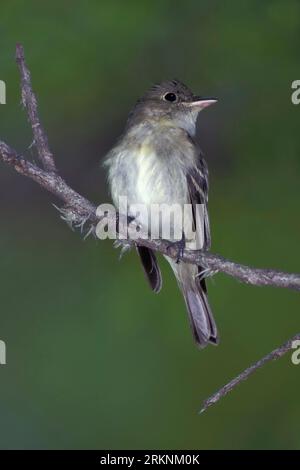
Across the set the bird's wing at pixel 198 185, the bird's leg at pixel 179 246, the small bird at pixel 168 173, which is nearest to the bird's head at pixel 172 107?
the small bird at pixel 168 173

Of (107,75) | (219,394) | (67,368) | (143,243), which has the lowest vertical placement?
(67,368)

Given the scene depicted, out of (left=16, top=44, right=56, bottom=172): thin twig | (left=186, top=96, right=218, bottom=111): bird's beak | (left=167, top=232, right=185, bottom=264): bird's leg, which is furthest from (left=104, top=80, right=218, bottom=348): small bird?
(left=16, top=44, right=56, bottom=172): thin twig

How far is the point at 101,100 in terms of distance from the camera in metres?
5.86

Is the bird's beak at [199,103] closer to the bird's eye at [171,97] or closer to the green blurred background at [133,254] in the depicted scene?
the bird's eye at [171,97]

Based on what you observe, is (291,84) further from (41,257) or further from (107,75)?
(41,257)

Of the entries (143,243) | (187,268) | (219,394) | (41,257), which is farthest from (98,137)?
(219,394)

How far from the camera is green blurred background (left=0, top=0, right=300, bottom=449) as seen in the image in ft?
17.6

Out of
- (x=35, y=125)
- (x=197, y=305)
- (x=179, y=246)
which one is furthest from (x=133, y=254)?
(x=35, y=125)

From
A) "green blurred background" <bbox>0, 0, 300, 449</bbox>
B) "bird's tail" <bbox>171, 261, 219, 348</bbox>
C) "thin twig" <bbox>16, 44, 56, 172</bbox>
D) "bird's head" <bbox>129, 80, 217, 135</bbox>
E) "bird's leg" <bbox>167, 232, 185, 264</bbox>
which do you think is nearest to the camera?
"thin twig" <bbox>16, 44, 56, 172</bbox>

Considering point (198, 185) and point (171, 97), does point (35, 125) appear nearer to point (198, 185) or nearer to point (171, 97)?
point (198, 185)

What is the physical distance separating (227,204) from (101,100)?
0.94m

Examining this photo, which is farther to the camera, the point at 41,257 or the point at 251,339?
the point at 41,257

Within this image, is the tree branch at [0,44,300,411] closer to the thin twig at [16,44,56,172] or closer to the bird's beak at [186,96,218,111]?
the thin twig at [16,44,56,172]

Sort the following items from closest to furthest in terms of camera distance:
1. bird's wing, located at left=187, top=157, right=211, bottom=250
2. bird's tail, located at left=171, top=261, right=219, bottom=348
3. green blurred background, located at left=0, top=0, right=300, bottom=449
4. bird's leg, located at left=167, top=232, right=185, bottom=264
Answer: bird's leg, located at left=167, top=232, right=185, bottom=264 < bird's tail, located at left=171, top=261, right=219, bottom=348 < bird's wing, located at left=187, top=157, right=211, bottom=250 < green blurred background, located at left=0, top=0, right=300, bottom=449
